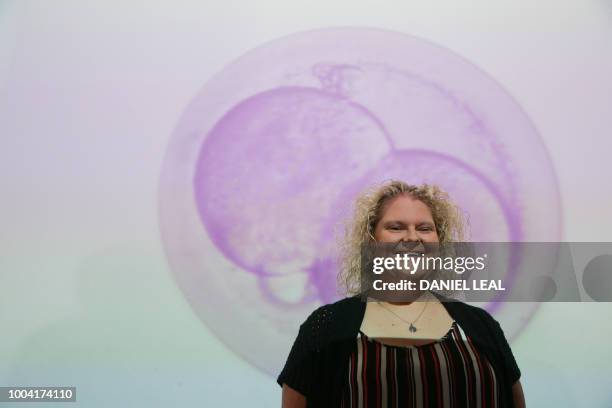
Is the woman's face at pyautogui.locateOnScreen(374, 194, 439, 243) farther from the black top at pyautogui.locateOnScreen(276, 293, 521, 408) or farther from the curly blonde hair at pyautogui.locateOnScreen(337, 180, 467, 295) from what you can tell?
the black top at pyautogui.locateOnScreen(276, 293, 521, 408)

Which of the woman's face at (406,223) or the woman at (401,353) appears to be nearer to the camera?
the woman at (401,353)

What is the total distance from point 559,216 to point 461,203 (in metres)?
0.28

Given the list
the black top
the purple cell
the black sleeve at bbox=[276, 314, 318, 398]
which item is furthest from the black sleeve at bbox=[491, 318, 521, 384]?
the black sleeve at bbox=[276, 314, 318, 398]

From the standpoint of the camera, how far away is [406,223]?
143 cm

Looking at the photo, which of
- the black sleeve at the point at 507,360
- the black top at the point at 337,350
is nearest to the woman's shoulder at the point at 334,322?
the black top at the point at 337,350

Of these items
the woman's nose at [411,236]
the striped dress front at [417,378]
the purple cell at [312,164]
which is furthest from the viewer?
the purple cell at [312,164]

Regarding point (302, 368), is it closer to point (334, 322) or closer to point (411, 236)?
point (334, 322)

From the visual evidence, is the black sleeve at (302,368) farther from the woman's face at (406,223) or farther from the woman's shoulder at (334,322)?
the woman's face at (406,223)

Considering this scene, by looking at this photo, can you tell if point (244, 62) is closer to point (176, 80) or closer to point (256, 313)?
point (176, 80)

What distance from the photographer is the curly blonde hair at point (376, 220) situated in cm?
147

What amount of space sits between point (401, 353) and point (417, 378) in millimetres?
60

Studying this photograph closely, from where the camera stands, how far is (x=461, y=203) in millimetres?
1586

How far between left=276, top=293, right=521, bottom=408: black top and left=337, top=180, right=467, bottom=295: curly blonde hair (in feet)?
0.43

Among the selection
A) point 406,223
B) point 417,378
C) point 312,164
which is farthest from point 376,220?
point 417,378
